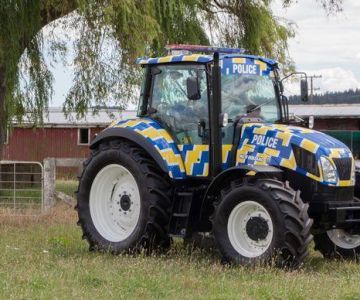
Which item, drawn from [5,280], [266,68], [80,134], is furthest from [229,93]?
[80,134]

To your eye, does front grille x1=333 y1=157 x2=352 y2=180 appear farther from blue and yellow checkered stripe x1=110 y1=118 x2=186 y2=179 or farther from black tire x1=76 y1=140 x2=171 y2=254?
black tire x1=76 y1=140 x2=171 y2=254

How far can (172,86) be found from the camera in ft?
32.8

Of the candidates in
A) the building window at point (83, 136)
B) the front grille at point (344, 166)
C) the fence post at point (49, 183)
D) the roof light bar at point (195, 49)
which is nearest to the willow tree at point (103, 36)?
the fence post at point (49, 183)

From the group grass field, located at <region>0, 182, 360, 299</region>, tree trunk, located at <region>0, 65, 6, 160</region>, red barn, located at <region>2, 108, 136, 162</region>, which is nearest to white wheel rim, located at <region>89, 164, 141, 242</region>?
grass field, located at <region>0, 182, 360, 299</region>

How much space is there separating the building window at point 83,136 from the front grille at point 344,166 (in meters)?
28.4

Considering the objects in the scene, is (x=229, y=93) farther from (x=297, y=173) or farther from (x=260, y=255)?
(x=260, y=255)

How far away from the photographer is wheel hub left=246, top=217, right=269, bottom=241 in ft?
28.0

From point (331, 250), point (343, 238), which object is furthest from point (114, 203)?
point (343, 238)

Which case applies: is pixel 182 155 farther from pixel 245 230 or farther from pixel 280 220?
pixel 280 220

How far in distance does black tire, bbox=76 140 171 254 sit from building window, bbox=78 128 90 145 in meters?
26.8

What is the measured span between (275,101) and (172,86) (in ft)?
4.24

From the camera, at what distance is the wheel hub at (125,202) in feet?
33.1

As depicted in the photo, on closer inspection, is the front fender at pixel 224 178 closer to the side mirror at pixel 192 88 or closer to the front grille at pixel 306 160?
the front grille at pixel 306 160

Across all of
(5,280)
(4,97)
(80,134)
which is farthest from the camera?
(80,134)
